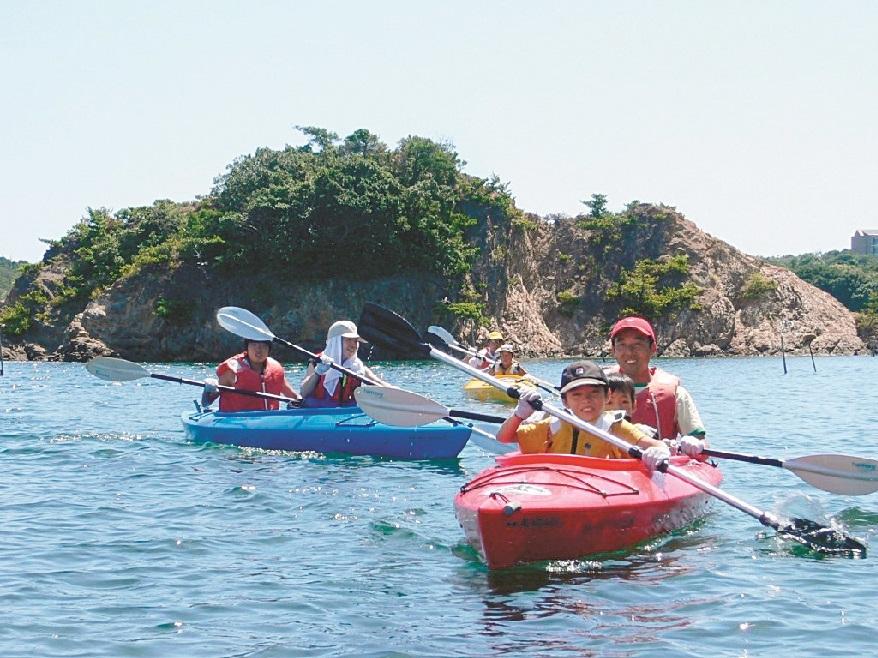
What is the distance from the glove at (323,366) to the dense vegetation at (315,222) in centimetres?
2647

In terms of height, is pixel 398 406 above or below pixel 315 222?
below

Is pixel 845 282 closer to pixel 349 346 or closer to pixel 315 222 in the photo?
pixel 315 222

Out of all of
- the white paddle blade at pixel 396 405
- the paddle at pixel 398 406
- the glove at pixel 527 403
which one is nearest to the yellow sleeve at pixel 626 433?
the glove at pixel 527 403

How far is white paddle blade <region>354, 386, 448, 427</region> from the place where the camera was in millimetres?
7336

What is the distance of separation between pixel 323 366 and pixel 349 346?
346 millimetres

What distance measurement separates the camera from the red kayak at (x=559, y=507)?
533 centimetres

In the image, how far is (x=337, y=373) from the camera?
35.4 ft

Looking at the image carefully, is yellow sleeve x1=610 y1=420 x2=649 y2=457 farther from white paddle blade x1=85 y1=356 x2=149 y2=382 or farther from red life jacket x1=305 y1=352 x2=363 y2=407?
white paddle blade x1=85 y1=356 x2=149 y2=382

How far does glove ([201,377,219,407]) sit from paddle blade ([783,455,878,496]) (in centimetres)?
653

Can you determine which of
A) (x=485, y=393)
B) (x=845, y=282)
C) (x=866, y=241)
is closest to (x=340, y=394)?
(x=485, y=393)

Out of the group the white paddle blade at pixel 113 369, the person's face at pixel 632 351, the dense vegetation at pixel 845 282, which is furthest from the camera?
the dense vegetation at pixel 845 282

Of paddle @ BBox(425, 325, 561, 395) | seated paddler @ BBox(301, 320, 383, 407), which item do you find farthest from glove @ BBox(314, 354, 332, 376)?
paddle @ BBox(425, 325, 561, 395)

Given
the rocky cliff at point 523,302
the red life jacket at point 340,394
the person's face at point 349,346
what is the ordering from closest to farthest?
1. the person's face at point 349,346
2. the red life jacket at point 340,394
3. the rocky cliff at point 523,302

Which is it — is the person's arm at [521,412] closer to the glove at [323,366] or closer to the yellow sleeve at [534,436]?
the yellow sleeve at [534,436]
